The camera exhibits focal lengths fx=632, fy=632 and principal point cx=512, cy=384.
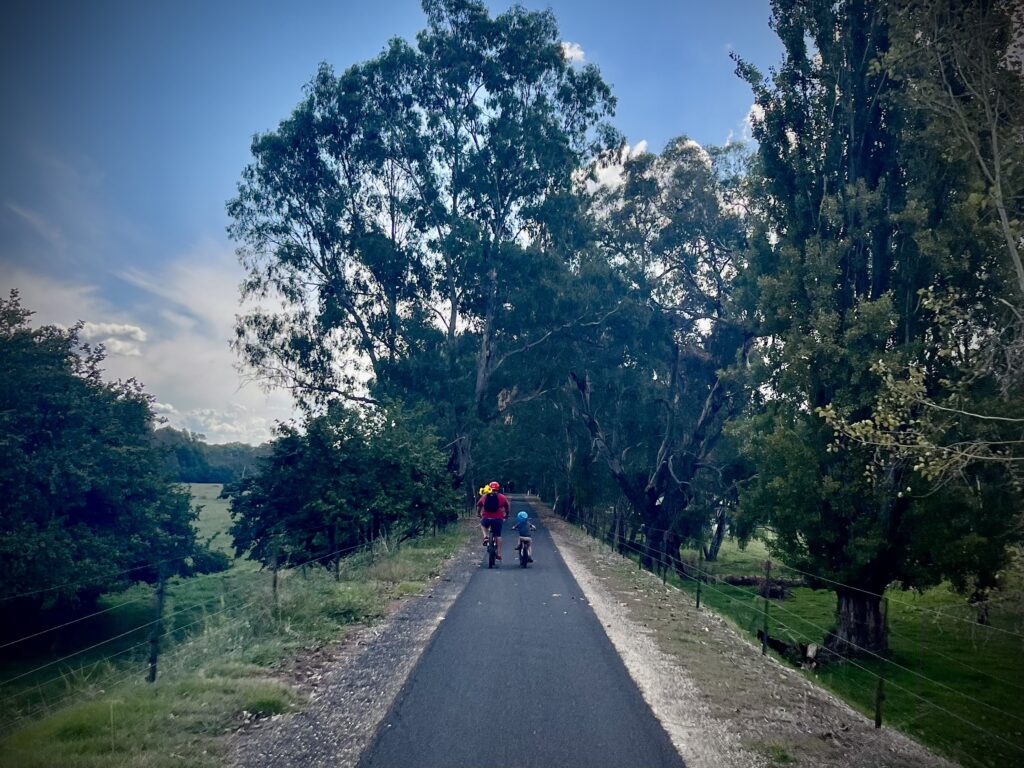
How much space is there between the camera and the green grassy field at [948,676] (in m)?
9.92

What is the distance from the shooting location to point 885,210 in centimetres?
1577

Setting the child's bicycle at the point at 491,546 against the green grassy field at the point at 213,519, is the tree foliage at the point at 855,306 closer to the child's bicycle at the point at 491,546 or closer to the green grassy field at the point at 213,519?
the child's bicycle at the point at 491,546

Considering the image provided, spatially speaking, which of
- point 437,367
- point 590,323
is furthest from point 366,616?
point 590,323

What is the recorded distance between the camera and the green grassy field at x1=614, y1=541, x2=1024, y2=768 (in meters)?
9.92

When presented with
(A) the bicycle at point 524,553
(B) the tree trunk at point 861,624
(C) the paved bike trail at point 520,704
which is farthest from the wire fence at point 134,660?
(B) the tree trunk at point 861,624

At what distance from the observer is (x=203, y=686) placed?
642 cm

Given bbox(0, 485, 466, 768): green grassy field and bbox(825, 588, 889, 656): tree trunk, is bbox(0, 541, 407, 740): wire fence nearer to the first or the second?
bbox(0, 485, 466, 768): green grassy field

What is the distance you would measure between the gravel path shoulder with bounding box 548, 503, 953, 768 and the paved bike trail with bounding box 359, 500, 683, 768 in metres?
0.30

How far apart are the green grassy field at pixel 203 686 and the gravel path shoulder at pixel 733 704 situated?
153 inches

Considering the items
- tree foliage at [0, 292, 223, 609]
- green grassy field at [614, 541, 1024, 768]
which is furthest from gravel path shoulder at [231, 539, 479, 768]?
tree foliage at [0, 292, 223, 609]

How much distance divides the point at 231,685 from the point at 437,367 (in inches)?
849

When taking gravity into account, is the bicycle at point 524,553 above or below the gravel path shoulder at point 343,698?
above

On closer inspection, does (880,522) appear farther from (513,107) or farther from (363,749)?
(513,107)

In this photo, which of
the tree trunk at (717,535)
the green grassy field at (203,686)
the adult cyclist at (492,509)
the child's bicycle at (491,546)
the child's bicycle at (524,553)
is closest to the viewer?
the green grassy field at (203,686)
